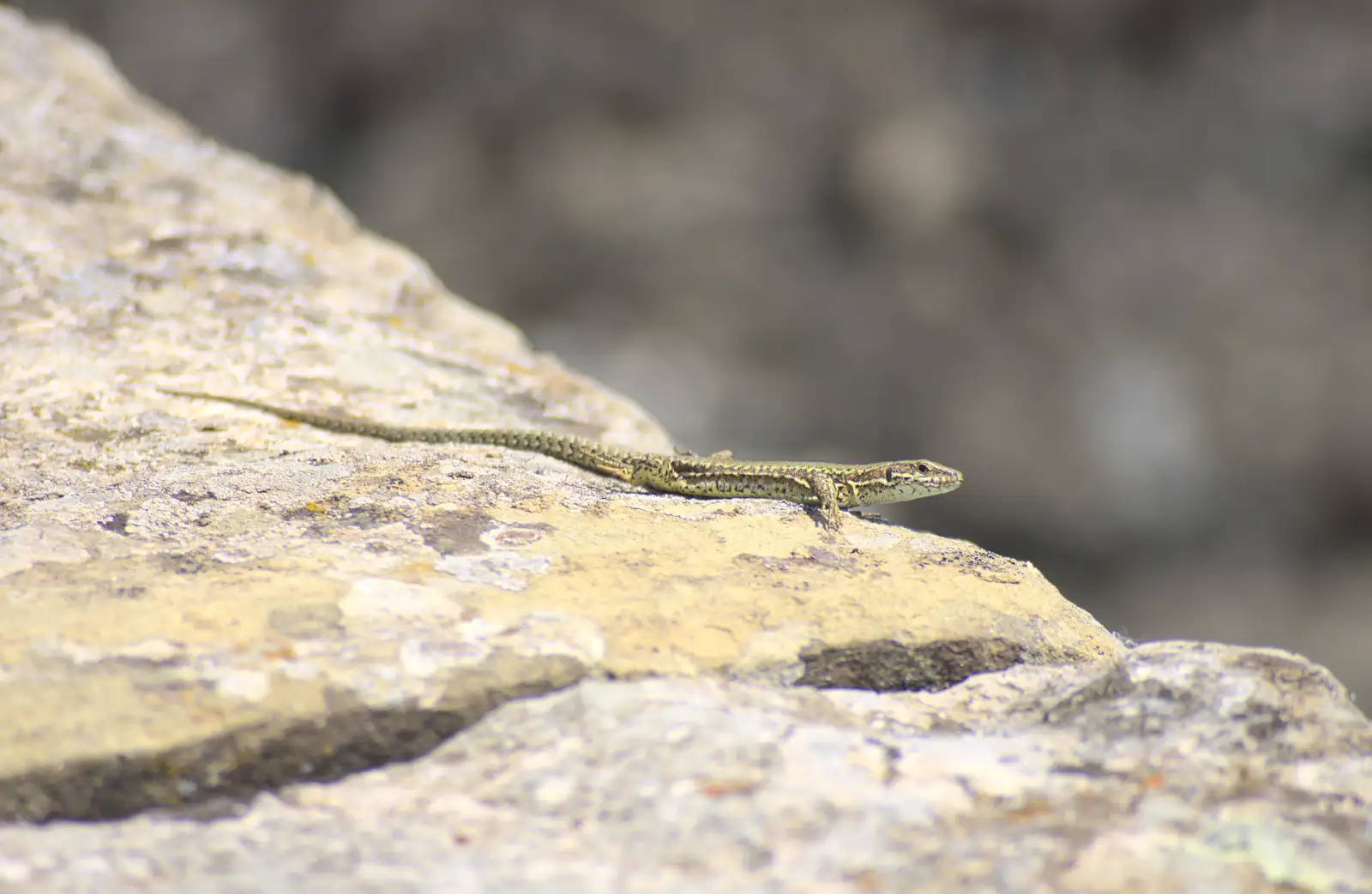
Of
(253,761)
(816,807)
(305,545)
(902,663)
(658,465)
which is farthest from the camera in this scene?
(658,465)

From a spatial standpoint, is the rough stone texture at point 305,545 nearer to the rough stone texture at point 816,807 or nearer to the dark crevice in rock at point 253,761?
the dark crevice in rock at point 253,761

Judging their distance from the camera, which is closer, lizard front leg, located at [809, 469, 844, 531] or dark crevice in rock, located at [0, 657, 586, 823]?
dark crevice in rock, located at [0, 657, 586, 823]

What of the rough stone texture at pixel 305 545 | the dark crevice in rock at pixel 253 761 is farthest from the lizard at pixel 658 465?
the dark crevice in rock at pixel 253 761

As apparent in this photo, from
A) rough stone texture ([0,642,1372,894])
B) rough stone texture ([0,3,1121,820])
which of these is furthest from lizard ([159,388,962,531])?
rough stone texture ([0,642,1372,894])

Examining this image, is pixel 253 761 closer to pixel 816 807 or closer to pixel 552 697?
pixel 552 697

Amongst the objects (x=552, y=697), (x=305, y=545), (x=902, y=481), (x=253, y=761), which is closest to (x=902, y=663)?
(x=552, y=697)

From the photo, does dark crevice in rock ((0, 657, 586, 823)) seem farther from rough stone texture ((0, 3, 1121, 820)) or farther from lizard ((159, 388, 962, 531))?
lizard ((159, 388, 962, 531))
